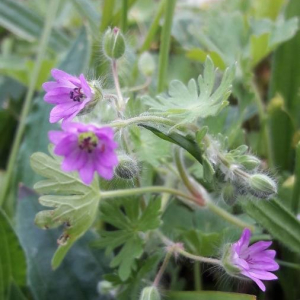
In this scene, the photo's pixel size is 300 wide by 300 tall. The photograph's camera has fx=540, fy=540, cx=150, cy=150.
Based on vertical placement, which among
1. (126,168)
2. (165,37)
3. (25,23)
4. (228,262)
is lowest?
(228,262)

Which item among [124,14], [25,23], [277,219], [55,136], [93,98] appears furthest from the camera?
[25,23]

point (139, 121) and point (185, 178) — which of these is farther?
point (185, 178)

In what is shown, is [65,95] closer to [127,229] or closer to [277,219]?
[127,229]

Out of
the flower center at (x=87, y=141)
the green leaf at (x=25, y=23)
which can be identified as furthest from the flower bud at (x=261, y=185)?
the green leaf at (x=25, y=23)

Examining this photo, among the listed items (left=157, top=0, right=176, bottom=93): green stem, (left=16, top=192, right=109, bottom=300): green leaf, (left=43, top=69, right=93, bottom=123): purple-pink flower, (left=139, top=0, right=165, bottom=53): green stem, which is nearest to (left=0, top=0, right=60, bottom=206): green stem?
(left=16, top=192, right=109, bottom=300): green leaf

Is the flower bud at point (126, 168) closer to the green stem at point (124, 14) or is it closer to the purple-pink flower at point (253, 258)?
the purple-pink flower at point (253, 258)

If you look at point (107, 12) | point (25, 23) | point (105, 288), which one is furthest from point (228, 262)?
point (25, 23)
